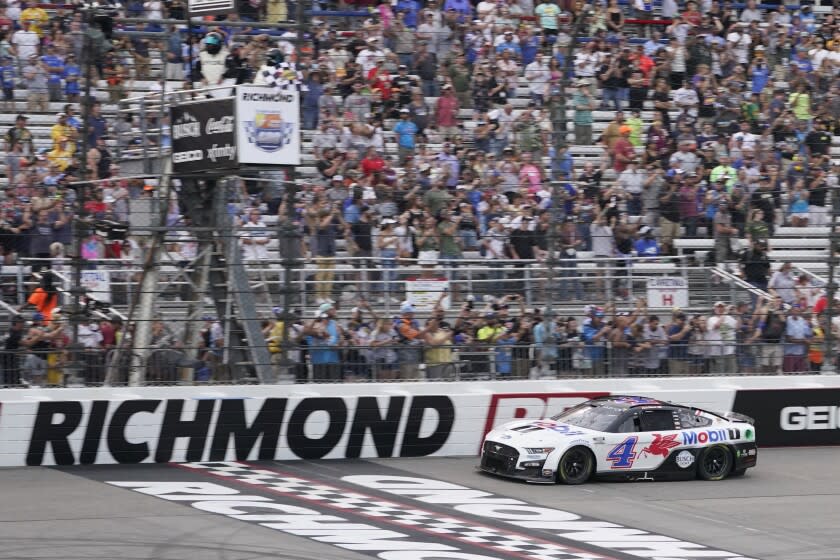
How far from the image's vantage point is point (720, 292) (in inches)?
684

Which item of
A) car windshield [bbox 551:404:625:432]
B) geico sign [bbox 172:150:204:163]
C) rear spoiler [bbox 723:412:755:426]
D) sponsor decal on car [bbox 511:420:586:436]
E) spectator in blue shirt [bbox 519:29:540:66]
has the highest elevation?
spectator in blue shirt [bbox 519:29:540:66]

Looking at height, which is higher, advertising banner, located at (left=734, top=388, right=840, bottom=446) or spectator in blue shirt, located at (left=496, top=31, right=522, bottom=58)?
spectator in blue shirt, located at (left=496, top=31, right=522, bottom=58)

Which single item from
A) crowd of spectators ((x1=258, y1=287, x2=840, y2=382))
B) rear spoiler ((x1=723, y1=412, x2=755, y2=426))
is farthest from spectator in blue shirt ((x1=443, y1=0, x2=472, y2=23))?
rear spoiler ((x1=723, y1=412, x2=755, y2=426))

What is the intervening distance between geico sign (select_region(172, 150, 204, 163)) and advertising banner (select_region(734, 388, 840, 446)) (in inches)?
294

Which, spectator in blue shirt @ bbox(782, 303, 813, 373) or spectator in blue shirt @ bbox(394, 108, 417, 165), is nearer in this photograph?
spectator in blue shirt @ bbox(782, 303, 813, 373)

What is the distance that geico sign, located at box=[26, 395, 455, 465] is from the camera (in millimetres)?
15219

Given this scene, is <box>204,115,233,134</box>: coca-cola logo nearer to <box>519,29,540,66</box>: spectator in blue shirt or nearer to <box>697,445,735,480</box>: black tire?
<box>697,445,735,480</box>: black tire

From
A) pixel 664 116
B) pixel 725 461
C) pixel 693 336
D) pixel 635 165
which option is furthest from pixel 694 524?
pixel 664 116

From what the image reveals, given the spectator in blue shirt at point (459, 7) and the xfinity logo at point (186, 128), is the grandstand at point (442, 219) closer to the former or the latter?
the xfinity logo at point (186, 128)

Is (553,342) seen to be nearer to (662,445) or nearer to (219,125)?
(662,445)

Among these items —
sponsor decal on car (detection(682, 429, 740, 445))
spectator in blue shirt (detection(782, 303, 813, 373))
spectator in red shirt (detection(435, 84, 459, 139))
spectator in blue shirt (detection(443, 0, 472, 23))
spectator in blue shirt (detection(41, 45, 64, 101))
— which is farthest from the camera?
spectator in blue shirt (detection(443, 0, 472, 23))

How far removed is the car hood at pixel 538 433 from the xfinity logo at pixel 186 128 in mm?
4958

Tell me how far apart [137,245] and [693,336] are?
703cm

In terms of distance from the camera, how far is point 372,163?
18906 millimetres
